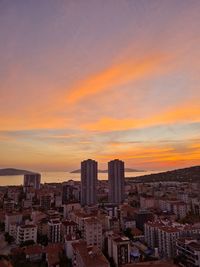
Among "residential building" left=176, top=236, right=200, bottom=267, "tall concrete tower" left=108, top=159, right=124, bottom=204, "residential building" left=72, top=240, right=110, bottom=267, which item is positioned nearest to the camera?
"residential building" left=72, top=240, right=110, bottom=267

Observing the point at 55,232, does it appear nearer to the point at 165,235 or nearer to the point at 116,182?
the point at 165,235

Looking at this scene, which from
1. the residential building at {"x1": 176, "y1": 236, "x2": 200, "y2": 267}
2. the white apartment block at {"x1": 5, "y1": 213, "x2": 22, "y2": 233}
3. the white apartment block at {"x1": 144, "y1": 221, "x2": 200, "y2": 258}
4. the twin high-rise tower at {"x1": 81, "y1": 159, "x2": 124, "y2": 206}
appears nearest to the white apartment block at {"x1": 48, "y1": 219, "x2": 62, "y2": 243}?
the white apartment block at {"x1": 5, "y1": 213, "x2": 22, "y2": 233}

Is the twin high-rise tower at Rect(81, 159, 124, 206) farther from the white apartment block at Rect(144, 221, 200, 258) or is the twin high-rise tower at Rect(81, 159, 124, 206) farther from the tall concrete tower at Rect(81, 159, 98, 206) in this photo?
the white apartment block at Rect(144, 221, 200, 258)

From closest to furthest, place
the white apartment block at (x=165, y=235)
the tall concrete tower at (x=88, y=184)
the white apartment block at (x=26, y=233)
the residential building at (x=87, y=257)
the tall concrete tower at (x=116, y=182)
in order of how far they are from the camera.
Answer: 1. the residential building at (x=87, y=257)
2. the white apartment block at (x=165, y=235)
3. the white apartment block at (x=26, y=233)
4. the tall concrete tower at (x=88, y=184)
5. the tall concrete tower at (x=116, y=182)

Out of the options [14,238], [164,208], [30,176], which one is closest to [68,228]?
[14,238]

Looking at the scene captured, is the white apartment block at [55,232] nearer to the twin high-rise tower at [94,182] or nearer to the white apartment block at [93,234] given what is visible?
the white apartment block at [93,234]

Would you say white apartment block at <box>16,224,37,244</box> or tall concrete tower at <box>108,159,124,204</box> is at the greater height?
tall concrete tower at <box>108,159,124,204</box>

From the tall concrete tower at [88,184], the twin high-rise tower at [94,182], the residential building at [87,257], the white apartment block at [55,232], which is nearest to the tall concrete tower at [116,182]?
the twin high-rise tower at [94,182]
